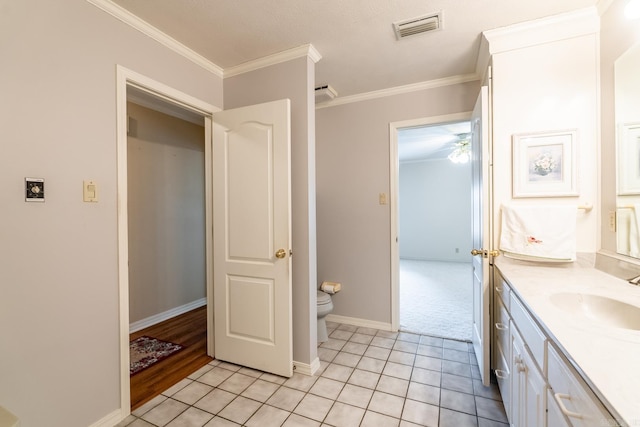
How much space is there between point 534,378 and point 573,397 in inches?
13.8

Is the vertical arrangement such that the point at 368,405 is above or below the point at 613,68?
below

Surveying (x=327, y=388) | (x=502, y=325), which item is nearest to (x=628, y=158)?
(x=502, y=325)

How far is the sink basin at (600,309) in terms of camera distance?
106cm

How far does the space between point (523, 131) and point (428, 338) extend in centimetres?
193

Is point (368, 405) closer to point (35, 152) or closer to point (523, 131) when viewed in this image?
point (523, 131)

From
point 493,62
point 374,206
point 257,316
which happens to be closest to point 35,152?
point 257,316

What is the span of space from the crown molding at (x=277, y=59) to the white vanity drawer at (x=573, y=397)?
217cm

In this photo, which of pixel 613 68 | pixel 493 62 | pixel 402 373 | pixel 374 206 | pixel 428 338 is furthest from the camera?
pixel 374 206

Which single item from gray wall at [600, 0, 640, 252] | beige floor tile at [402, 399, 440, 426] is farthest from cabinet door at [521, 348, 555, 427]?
gray wall at [600, 0, 640, 252]

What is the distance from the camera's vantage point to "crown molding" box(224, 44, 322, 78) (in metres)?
2.05

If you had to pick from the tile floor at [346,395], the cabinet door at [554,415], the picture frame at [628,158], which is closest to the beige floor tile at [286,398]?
the tile floor at [346,395]

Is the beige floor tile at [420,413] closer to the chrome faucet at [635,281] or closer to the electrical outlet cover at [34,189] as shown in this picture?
Result: the chrome faucet at [635,281]

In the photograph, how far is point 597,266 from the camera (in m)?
1.61

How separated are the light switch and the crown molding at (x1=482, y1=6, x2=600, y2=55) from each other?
261 centimetres
